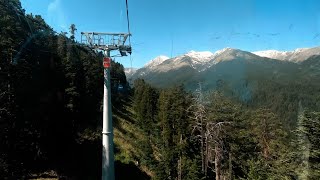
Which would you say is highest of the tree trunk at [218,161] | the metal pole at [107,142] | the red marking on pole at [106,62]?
the red marking on pole at [106,62]

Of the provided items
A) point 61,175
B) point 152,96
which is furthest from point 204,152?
point 152,96

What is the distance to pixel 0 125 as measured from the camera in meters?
26.1

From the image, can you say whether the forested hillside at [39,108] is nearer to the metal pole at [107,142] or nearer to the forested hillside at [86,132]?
the forested hillside at [86,132]

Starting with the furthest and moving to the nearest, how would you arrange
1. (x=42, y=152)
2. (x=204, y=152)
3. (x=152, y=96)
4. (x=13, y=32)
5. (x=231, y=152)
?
(x=152, y=96) → (x=204, y=152) → (x=231, y=152) → (x=42, y=152) → (x=13, y=32)

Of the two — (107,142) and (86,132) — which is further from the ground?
(107,142)

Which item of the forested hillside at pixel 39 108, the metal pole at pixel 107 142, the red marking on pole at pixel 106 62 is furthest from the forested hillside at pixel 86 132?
the metal pole at pixel 107 142

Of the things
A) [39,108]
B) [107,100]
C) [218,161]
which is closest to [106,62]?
[107,100]

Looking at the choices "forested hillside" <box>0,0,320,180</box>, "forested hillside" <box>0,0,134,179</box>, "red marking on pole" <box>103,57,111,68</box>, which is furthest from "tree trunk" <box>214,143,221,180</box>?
"red marking on pole" <box>103,57,111,68</box>

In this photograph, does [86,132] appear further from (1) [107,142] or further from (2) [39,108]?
(1) [107,142]

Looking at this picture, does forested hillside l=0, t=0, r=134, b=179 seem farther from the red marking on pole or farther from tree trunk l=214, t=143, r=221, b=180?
tree trunk l=214, t=143, r=221, b=180

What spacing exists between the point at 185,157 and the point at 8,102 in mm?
25290

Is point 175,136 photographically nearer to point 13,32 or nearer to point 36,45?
point 36,45

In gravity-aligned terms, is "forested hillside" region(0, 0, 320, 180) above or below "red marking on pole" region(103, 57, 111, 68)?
below

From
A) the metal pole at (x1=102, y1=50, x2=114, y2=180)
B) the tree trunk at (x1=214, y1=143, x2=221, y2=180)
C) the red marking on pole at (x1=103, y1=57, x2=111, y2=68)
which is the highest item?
the red marking on pole at (x1=103, y1=57, x2=111, y2=68)
